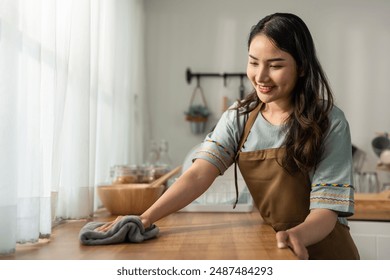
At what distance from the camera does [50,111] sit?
1.13 m

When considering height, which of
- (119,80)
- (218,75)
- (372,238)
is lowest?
(372,238)

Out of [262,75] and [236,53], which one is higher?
[236,53]

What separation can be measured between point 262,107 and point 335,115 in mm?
176

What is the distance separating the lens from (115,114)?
2.25m

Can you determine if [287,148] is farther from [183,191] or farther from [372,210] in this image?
[372,210]

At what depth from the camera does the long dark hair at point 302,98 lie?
0.99m

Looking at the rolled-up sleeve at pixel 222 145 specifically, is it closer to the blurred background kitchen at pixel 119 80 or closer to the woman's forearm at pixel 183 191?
the woman's forearm at pixel 183 191

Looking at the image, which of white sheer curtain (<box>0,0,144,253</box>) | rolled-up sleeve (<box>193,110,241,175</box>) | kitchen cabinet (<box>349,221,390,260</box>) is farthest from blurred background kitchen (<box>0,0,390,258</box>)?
kitchen cabinet (<box>349,221,390,260</box>)

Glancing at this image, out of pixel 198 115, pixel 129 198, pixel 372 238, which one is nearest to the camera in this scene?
pixel 129 198

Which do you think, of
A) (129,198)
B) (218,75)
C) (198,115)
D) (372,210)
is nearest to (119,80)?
(198,115)

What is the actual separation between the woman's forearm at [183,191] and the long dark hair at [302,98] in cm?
17

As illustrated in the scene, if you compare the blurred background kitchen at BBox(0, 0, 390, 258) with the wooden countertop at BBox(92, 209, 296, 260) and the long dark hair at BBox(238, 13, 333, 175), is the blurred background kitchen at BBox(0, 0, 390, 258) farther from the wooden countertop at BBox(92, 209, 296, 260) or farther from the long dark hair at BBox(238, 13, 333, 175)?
the long dark hair at BBox(238, 13, 333, 175)

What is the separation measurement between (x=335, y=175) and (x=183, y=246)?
324 mm
